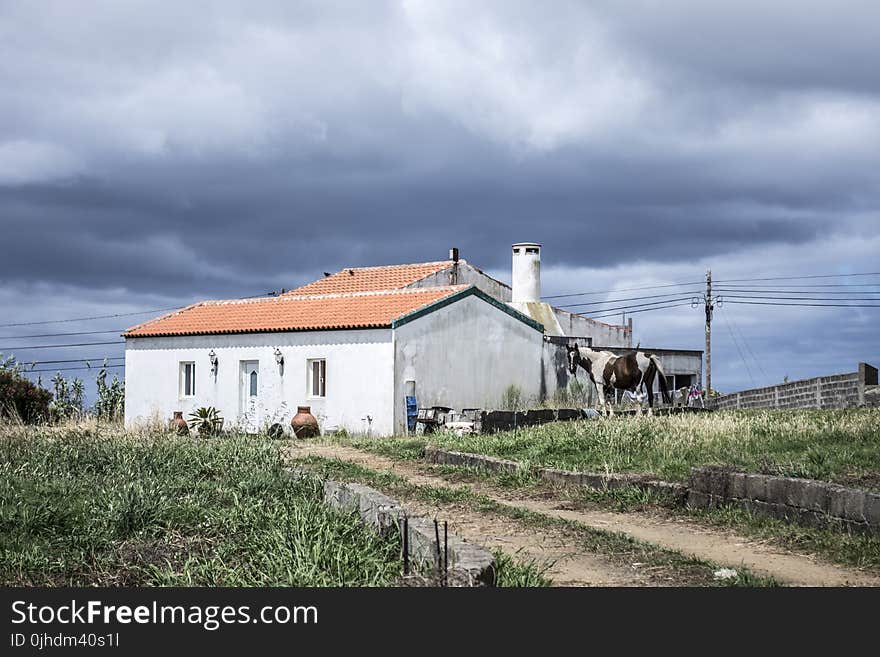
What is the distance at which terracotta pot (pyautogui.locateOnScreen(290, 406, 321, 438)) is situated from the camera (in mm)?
26859

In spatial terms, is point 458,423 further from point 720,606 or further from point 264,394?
point 720,606

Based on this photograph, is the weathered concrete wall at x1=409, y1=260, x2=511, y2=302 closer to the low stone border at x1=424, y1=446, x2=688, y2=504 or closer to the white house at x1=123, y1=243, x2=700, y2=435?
the white house at x1=123, y1=243, x2=700, y2=435

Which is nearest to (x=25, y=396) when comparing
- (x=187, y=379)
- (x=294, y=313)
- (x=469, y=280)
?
(x=187, y=379)

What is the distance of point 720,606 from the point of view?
630cm

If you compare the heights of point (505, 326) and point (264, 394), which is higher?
point (505, 326)

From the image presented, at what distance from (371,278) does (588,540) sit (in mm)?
29237

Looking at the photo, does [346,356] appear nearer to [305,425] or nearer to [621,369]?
[305,425]

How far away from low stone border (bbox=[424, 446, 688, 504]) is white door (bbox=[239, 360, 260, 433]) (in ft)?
46.0

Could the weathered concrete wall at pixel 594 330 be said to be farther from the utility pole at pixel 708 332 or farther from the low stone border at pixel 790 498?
the low stone border at pixel 790 498

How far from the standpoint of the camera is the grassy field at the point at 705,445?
1182 centimetres

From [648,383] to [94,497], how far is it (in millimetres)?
20944

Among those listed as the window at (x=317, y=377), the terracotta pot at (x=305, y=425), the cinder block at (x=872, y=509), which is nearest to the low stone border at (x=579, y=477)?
the cinder block at (x=872, y=509)

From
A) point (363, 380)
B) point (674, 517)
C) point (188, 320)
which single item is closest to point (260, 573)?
point (674, 517)

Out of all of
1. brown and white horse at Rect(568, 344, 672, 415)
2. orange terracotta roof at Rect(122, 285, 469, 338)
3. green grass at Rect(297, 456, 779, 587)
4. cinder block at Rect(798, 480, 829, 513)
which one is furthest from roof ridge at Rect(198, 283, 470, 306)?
cinder block at Rect(798, 480, 829, 513)
